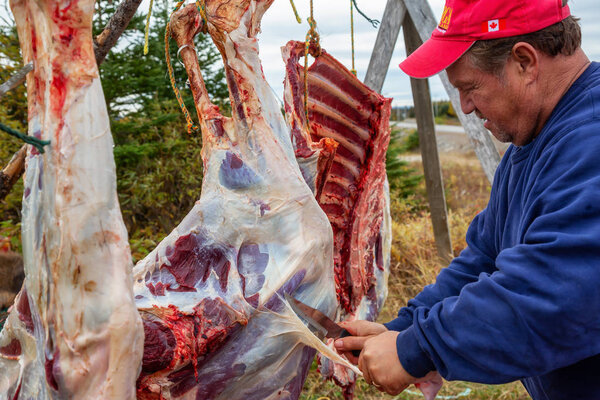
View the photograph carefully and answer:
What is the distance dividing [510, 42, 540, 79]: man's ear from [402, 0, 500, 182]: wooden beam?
2.15 meters

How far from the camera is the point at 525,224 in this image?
1.58 meters

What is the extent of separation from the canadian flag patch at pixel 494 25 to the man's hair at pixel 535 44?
0.03 meters

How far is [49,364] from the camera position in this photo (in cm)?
136

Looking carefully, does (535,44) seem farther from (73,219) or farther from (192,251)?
(73,219)

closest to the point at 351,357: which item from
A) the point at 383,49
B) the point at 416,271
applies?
the point at 383,49

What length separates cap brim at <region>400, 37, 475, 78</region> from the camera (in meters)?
1.72

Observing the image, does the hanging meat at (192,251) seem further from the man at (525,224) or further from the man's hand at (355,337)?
the man at (525,224)

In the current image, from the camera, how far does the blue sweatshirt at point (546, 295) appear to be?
1.32 metres

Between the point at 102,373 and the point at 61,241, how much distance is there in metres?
0.34

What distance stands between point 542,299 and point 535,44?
0.77 metres

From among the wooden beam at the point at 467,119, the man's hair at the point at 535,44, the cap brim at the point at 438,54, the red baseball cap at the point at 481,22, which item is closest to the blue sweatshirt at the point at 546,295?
the man's hair at the point at 535,44

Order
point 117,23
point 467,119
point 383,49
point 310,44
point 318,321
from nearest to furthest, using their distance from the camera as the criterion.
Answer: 1. point 117,23
2. point 318,321
3. point 310,44
4. point 467,119
5. point 383,49

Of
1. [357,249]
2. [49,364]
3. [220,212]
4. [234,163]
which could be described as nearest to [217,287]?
[220,212]

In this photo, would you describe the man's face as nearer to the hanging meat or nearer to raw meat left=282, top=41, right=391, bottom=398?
the hanging meat
